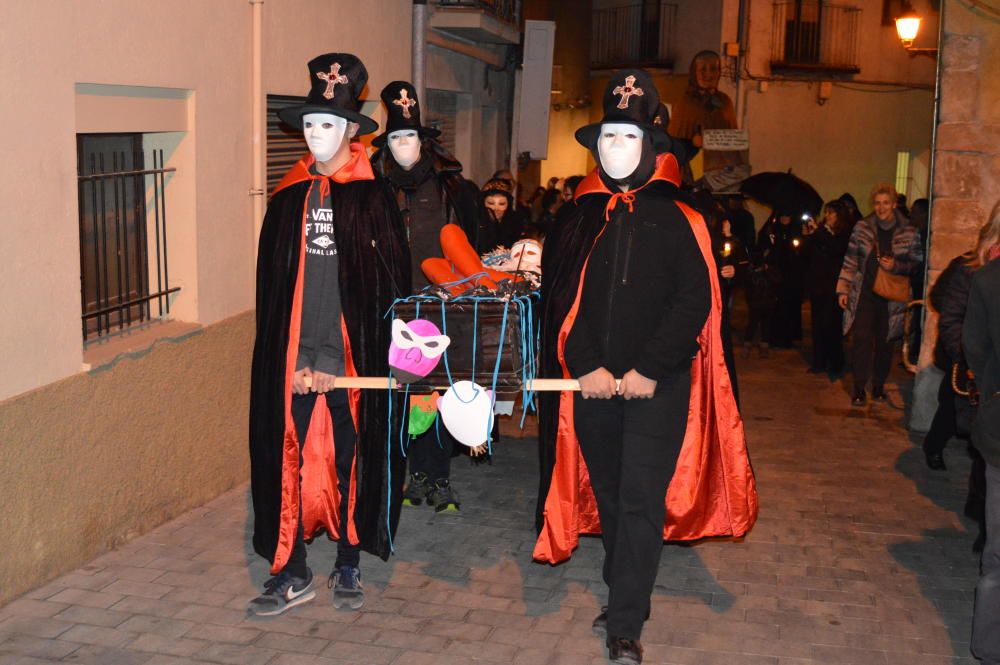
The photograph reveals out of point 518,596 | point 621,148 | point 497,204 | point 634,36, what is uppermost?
point 634,36

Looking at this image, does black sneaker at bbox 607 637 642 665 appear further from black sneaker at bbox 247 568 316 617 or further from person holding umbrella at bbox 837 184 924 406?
person holding umbrella at bbox 837 184 924 406

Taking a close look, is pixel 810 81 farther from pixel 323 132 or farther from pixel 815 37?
pixel 323 132

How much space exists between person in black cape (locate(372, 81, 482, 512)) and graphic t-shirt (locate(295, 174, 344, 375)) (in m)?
1.26

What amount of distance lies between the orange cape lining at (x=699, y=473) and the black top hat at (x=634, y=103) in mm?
390

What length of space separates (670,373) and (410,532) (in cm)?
231

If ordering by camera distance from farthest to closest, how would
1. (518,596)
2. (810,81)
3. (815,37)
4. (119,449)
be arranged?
(810,81)
(815,37)
(119,449)
(518,596)

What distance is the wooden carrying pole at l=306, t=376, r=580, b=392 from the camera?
5504 millimetres

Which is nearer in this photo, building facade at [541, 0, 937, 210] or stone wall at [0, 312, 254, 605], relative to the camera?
stone wall at [0, 312, 254, 605]

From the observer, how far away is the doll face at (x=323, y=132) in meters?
5.86

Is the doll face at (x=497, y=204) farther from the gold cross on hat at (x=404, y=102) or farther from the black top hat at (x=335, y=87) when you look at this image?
the black top hat at (x=335, y=87)

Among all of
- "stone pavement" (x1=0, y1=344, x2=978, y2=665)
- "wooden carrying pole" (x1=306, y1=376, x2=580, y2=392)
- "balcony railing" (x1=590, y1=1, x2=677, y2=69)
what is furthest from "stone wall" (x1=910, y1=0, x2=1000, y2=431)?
"balcony railing" (x1=590, y1=1, x2=677, y2=69)

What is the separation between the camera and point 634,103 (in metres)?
5.44

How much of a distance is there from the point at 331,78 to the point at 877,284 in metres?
6.48

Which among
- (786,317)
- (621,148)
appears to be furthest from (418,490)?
(786,317)
